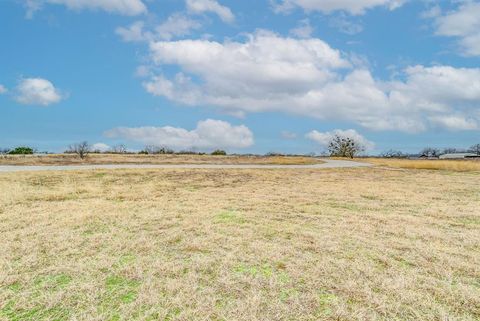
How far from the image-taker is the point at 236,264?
16.6 ft

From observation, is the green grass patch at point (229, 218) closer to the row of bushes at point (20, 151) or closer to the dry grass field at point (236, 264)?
the dry grass field at point (236, 264)

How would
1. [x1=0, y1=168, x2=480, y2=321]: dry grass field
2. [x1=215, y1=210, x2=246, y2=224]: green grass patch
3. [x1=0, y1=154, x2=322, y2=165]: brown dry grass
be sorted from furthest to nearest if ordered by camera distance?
[x1=0, y1=154, x2=322, y2=165]: brown dry grass, [x1=215, y1=210, x2=246, y2=224]: green grass patch, [x1=0, y1=168, x2=480, y2=321]: dry grass field

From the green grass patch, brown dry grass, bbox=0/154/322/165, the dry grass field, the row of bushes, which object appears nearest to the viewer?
the dry grass field

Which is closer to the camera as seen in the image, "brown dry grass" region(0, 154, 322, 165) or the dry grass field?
the dry grass field

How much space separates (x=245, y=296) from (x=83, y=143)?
5883 centimetres

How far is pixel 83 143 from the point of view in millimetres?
56281

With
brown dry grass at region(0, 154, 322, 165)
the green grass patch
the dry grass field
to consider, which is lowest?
the dry grass field

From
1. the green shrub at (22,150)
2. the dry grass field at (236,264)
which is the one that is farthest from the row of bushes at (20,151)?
the dry grass field at (236,264)

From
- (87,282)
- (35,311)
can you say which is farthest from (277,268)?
(35,311)

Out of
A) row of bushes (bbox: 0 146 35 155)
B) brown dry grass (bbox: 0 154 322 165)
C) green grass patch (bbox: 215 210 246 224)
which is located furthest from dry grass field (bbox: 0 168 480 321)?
row of bushes (bbox: 0 146 35 155)

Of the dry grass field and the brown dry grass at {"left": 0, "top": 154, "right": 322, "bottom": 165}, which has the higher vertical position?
the brown dry grass at {"left": 0, "top": 154, "right": 322, "bottom": 165}

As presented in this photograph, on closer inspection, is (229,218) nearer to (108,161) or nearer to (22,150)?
(108,161)

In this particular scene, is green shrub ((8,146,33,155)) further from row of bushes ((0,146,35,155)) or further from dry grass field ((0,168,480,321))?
dry grass field ((0,168,480,321))

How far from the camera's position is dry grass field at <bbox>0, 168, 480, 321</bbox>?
3686 millimetres
